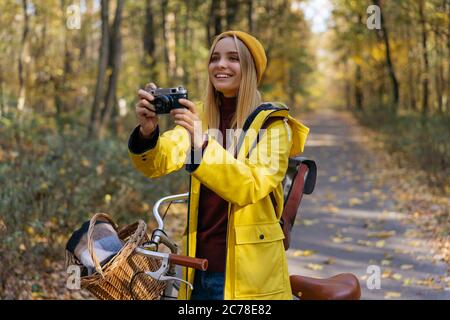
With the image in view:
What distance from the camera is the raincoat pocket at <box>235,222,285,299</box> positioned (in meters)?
2.39

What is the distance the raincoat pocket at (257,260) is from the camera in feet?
7.86

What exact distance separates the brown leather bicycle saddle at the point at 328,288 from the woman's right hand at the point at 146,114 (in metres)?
1.04

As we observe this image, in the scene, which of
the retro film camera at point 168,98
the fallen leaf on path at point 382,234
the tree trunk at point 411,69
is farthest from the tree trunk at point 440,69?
the retro film camera at point 168,98

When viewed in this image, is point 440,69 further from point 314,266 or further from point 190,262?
point 190,262

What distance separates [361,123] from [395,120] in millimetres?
11441

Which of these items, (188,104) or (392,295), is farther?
(392,295)

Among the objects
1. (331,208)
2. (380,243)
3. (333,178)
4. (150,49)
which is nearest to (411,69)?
(150,49)

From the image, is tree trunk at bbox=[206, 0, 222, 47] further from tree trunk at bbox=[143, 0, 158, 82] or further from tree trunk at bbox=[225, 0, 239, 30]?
tree trunk at bbox=[143, 0, 158, 82]

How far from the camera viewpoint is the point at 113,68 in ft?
45.2

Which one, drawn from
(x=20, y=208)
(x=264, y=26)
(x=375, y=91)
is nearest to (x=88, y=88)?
(x=264, y=26)

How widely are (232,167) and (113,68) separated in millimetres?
12062

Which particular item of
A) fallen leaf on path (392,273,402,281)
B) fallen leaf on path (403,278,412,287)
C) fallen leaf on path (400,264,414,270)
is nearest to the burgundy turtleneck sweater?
fallen leaf on path (403,278,412,287)

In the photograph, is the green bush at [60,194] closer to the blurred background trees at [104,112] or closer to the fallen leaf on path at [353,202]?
the blurred background trees at [104,112]
